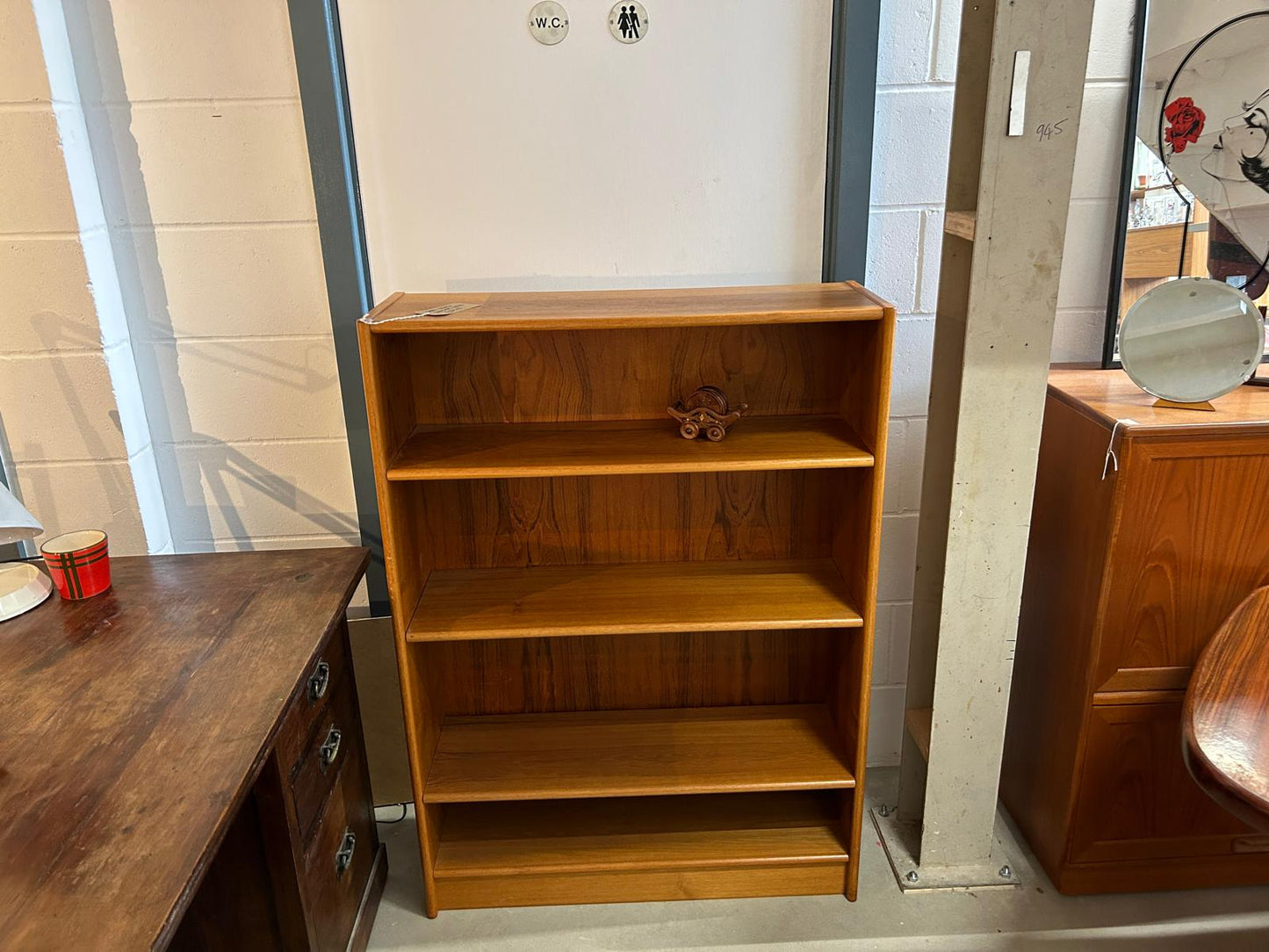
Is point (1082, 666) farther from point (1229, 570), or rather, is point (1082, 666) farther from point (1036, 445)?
point (1036, 445)

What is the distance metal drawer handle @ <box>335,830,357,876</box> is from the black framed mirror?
6.77ft

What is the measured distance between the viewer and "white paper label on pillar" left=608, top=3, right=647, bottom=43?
1926mm

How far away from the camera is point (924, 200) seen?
2.07 metres

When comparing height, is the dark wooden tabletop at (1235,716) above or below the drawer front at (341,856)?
above

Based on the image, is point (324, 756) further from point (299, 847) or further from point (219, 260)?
point (219, 260)

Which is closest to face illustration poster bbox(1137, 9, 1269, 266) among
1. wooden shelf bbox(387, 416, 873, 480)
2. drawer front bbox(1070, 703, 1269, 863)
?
wooden shelf bbox(387, 416, 873, 480)

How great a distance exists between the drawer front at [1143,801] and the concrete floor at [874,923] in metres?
0.12

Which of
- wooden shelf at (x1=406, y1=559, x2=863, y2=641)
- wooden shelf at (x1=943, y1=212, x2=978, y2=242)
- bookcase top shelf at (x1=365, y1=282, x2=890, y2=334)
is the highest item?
wooden shelf at (x1=943, y1=212, x2=978, y2=242)

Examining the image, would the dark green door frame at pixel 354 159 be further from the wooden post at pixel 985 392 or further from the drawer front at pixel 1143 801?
the drawer front at pixel 1143 801

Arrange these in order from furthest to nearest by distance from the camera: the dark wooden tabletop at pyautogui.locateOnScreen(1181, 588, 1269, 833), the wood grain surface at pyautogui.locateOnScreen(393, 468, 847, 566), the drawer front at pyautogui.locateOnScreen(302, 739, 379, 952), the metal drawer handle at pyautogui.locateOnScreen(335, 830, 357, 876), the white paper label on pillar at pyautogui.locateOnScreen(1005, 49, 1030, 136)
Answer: the wood grain surface at pyautogui.locateOnScreen(393, 468, 847, 566), the metal drawer handle at pyautogui.locateOnScreen(335, 830, 357, 876), the drawer front at pyautogui.locateOnScreen(302, 739, 379, 952), the white paper label on pillar at pyautogui.locateOnScreen(1005, 49, 1030, 136), the dark wooden tabletop at pyautogui.locateOnScreen(1181, 588, 1269, 833)

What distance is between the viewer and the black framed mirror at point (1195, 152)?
1972mm

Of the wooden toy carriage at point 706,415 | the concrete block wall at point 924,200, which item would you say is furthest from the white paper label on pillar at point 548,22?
the wooden toy carriage at point 706,415

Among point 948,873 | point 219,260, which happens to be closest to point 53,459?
point 219,260

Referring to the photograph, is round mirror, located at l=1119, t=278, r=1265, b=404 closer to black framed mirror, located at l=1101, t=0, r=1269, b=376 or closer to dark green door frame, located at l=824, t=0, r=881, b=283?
black framed mirror, located at l=1101, t=0, r=1269, b=376
